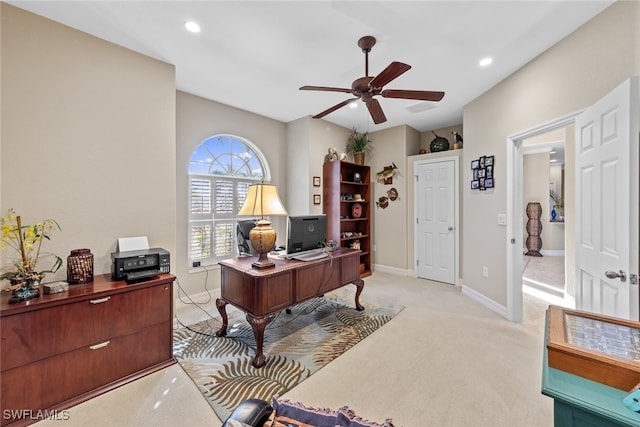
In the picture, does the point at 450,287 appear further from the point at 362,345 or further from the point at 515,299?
the point at 362,345

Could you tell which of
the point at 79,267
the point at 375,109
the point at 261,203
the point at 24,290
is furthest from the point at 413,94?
the point at 24,290

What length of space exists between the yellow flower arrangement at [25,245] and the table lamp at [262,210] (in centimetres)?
142

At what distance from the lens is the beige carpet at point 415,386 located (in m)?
1.57

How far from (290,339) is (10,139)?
2.77 metres

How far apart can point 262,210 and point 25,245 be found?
1.68m

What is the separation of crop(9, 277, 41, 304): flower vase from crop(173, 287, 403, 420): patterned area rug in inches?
43.6

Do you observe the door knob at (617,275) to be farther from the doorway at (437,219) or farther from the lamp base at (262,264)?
the doorway at (437,219)

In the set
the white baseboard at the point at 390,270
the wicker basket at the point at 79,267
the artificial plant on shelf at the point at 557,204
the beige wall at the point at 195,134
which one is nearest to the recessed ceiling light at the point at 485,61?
the beige wall at the point at 195,134

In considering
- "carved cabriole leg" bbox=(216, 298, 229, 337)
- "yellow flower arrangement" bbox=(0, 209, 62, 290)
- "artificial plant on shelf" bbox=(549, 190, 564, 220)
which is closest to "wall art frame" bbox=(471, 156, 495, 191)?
"carved cabriole leg" bbox=(216, 298, 229, 337)

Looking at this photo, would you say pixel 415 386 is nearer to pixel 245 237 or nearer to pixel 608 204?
pixel 608 204

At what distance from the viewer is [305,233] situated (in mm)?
2602

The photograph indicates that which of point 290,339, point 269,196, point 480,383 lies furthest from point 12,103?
point 480,383

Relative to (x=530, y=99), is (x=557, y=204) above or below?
below

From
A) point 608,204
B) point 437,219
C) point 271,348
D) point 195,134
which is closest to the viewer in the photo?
point 608,204
